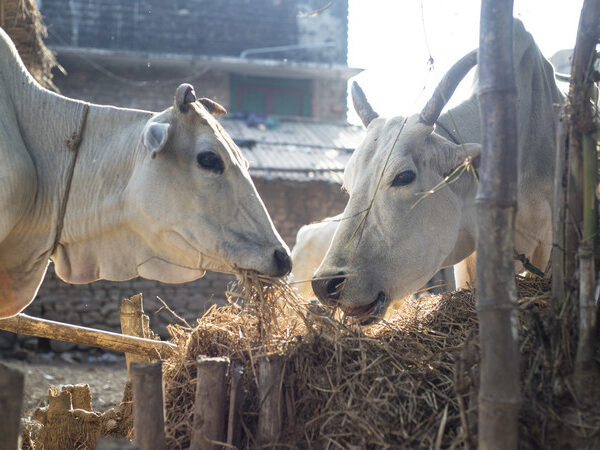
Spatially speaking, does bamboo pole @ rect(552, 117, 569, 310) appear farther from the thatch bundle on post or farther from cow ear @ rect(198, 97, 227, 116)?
the thatch bundle on post

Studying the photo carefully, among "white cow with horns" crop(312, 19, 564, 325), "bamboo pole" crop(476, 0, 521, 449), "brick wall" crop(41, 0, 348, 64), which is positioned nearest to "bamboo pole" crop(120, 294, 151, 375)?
"white cow with horns" crop(312, 19, 564, 325)

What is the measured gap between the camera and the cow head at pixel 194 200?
10.1 ft

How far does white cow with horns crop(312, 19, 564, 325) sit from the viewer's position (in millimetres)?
3289

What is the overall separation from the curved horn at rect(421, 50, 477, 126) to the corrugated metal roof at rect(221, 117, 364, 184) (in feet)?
17.4

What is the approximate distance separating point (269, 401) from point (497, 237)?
1.04 metres

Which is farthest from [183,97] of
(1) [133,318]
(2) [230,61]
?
(2) [230,61]

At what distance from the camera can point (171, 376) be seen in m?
2.86

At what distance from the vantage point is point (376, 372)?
8.42 feet

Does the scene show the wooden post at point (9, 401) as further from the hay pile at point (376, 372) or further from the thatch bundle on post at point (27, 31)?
the thatch bundle on post at point (27, 31)

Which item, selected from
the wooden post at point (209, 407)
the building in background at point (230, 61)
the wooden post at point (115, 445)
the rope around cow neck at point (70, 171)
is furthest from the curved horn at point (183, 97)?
the building in background at point (230, 61)

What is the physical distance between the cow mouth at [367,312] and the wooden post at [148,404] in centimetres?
106

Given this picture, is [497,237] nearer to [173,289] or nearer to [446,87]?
[446,87]

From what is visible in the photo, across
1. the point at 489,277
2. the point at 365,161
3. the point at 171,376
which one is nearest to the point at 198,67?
the point at 365,161

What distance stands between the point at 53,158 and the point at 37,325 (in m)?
0.94
